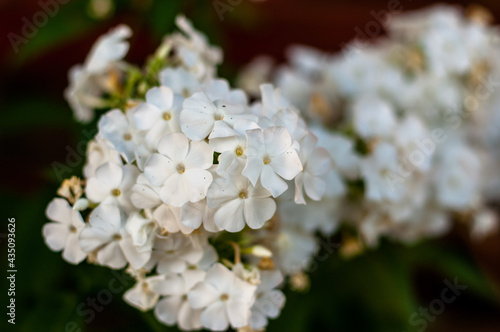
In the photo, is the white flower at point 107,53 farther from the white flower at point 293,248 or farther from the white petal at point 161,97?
the white flower at point 293,248

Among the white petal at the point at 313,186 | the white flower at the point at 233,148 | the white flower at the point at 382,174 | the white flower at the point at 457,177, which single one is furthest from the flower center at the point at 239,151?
the white flower at the point at 457,177

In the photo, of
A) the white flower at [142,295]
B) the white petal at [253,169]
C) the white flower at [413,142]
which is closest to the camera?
the white petal at [253,169]

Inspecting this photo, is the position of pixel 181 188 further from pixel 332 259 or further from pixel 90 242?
pixel 332 259

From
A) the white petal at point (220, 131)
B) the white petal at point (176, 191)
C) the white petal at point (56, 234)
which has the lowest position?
the white petal at point (56, 234)

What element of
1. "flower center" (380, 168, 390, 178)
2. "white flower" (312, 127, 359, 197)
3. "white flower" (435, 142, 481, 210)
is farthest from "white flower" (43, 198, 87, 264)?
"white flower" (435, 142, 481, 210)

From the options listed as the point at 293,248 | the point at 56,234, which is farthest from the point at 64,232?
the point at 293,248

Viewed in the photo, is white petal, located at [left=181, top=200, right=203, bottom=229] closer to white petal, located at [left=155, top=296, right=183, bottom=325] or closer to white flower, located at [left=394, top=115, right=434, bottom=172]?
white petal, located at [left=155, top=296, right=183, bottom=325]

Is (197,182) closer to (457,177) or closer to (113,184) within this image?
(113,184)
